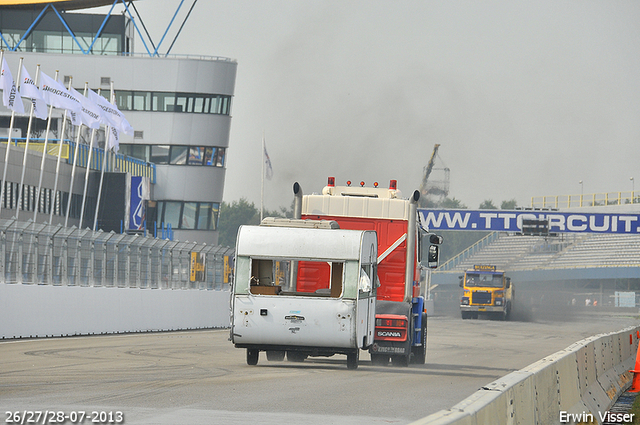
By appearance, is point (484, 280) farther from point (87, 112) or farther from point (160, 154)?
point (87, 112)

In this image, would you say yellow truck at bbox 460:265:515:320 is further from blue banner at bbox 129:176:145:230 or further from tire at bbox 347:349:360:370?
tire at bbox 347:349:360:370

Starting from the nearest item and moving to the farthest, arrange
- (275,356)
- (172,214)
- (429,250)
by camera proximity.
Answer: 1. (275,356)
2. (429,250)
3. (172,214)

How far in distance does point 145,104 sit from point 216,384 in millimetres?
56982

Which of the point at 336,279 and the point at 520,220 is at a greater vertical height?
the point at 520,220

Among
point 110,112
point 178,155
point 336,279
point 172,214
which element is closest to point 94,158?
point 178,155

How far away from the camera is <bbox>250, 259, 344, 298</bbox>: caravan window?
17.3 meters

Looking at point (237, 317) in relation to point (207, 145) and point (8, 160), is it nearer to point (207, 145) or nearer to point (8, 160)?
point (8, 160)

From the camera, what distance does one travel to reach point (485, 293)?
5941cm

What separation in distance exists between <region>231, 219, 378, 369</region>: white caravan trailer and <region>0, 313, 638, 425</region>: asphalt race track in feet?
1.79

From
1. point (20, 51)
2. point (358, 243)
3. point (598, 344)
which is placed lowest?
point (598, 344)

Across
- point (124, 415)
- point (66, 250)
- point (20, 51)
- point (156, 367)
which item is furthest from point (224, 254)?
point (20, 51)

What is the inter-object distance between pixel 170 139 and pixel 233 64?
22.9 feet

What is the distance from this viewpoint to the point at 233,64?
7069cm

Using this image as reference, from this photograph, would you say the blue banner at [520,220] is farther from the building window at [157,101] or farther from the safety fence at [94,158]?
the safety fence at [94,158]
